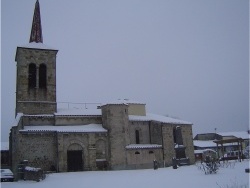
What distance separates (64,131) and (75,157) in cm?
325

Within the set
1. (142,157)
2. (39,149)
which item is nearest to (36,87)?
(39,149)

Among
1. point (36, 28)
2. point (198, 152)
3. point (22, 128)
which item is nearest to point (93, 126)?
point (22, 128)

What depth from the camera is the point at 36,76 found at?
34.9 metres

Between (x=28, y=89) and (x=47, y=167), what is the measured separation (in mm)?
9737

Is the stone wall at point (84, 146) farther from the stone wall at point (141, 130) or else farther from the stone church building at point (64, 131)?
the stone wall at point (141, 130)

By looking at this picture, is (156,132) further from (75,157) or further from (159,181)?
(159,181)

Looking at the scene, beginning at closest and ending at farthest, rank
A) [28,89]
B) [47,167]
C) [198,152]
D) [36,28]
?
1. [47,167]
2. [28,89]
3. [36,28]
4. [198,152]

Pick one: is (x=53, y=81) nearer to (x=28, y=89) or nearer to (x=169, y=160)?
(x=28, y=89)

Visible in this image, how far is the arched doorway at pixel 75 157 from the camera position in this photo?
31812mm

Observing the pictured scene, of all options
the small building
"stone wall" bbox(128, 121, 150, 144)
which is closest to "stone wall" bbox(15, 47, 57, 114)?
"stone wall" bbox(128, 121, 150, 144)

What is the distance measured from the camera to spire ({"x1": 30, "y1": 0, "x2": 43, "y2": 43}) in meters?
36.8

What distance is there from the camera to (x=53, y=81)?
35719 mm

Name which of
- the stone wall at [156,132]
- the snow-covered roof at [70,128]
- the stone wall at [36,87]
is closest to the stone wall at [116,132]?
Result: the snow-covered roof at [70,128]

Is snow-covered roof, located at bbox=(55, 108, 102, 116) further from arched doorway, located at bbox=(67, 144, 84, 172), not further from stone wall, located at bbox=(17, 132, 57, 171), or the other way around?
arched doorway, located at bbox=(67, 144, 84, 172)
